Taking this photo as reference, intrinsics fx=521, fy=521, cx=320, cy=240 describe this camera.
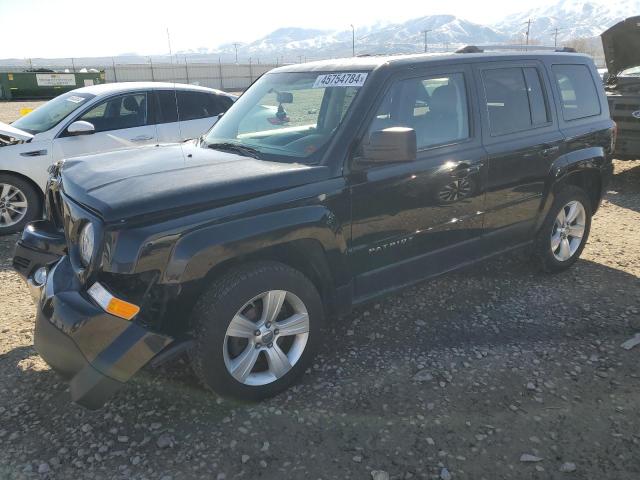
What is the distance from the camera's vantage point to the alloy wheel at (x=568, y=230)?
187 inches

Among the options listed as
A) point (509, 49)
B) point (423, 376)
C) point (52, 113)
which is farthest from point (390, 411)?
point (52, 113)

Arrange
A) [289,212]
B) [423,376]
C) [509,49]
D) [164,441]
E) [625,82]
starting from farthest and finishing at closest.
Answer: [625,82] → [509,49] → [423,376] → [289,212] → [164,441]

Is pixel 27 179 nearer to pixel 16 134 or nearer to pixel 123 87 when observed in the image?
pixel 16 134

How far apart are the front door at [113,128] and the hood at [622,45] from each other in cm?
755

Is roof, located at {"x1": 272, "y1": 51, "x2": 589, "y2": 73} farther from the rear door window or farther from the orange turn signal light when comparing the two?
the orange turn signal light

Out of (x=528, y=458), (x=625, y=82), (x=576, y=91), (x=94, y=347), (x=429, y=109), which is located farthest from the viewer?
(x=625, y=82)

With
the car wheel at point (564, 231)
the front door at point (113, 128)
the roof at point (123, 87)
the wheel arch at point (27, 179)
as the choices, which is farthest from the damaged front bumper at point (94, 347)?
the roof at point (123, 87)

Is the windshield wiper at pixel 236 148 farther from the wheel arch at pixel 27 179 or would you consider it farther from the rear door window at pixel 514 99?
the wheel arch at pixel 27 179

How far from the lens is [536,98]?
423 cm

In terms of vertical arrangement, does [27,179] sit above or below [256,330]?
above

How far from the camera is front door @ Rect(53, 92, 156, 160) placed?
626cm

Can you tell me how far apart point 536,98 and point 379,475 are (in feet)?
10.5

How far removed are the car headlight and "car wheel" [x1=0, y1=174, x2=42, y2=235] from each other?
3942 millimetres

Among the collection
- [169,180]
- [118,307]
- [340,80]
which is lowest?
[118,307]
